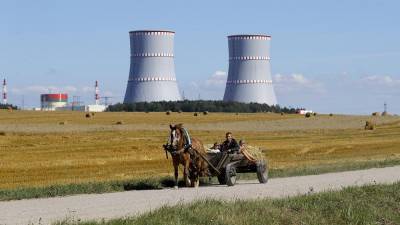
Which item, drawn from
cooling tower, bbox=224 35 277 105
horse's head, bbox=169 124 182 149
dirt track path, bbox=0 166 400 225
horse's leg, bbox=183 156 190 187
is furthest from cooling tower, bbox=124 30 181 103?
horse's head, bbox=169 124 182 149

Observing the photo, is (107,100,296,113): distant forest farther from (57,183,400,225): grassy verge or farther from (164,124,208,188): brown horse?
(57,183,400,225): grassy verge

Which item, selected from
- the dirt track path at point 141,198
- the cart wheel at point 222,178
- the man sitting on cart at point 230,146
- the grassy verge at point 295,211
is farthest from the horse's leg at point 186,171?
the grassy verge at point 295,211

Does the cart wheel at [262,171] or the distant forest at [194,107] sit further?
the distant forest at [194,107]

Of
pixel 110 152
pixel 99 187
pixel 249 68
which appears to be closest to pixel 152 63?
pixel 249 68

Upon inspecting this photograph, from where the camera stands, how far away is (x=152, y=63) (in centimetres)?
7012

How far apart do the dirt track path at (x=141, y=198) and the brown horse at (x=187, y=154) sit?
362mm

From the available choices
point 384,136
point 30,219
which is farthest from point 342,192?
point 384,136

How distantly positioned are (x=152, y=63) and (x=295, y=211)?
186ft

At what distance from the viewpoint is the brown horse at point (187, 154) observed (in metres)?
18.4

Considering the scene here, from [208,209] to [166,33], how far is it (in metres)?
58.4

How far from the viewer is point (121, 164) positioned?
93.7ft

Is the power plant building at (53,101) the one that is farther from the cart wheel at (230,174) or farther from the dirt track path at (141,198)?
the cart wheel at (230,174)

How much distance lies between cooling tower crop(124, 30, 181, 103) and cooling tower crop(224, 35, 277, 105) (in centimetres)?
563

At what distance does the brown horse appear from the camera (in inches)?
726
